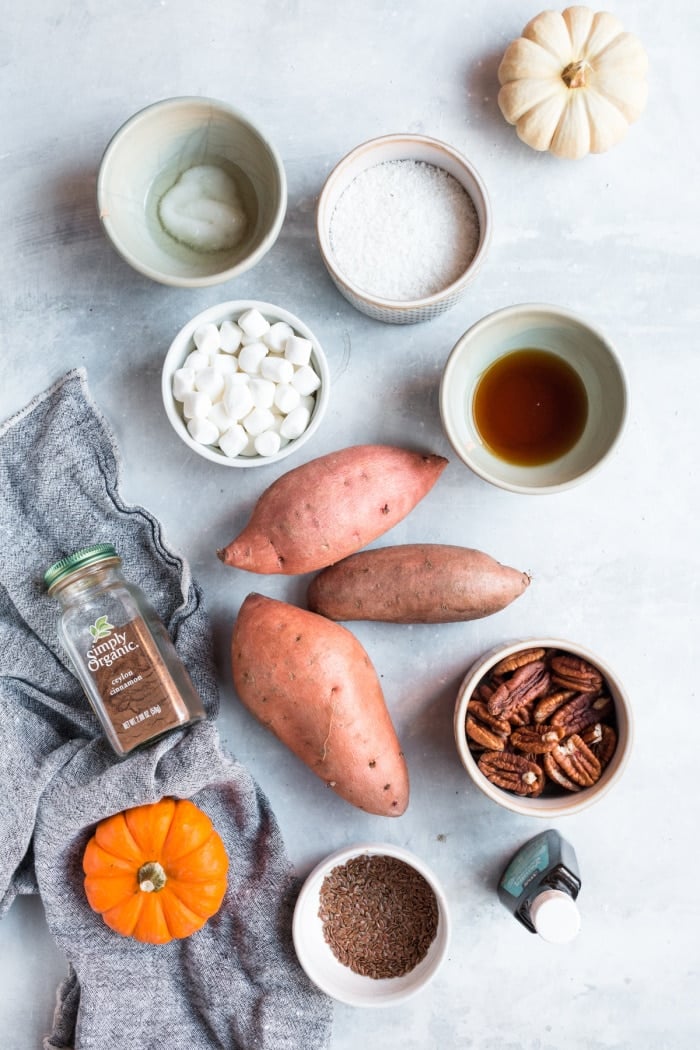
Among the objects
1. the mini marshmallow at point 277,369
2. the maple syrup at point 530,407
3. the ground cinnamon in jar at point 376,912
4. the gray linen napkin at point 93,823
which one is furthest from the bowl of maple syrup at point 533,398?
the ground cinnamon in jar at point 376,912

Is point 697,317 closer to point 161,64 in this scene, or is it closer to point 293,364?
point 293,364

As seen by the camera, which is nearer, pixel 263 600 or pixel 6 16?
pixel 263 600

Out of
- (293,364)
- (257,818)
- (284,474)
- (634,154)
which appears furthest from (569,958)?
(634,154)

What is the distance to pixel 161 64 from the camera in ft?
4.53

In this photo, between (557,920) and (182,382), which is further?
(182,382)

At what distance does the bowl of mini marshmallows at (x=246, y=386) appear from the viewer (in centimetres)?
126

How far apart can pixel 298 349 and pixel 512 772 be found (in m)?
0.67

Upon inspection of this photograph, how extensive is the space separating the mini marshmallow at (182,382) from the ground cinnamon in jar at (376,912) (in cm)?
73

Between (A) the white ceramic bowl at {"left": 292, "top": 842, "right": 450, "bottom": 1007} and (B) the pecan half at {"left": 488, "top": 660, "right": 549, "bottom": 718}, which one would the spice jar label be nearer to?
(A) the white ceramic bowl at {"left": 292, "top": 842, "right": 450, "bottom": 1007}

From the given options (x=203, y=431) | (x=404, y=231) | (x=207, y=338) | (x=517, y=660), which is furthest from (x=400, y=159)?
(x=517, y=660)

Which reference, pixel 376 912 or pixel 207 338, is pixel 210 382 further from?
pixel 376 912

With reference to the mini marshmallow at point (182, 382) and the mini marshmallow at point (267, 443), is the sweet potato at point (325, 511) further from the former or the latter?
the mini marshmallow at point (182, 382)

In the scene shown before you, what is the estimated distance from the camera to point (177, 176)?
133cm

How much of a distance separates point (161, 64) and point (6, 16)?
256 mm
